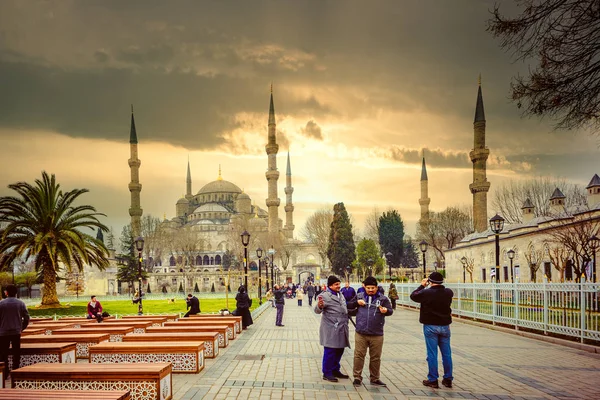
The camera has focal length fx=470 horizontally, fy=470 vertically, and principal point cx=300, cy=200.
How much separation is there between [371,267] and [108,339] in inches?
1905

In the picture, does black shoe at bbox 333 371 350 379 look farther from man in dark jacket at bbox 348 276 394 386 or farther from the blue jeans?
the blue jeans

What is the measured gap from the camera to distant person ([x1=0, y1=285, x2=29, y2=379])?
718 cm

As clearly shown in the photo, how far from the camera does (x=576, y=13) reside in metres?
6.65

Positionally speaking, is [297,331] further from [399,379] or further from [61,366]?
[61,366]

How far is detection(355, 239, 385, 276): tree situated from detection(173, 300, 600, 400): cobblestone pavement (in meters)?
45.0

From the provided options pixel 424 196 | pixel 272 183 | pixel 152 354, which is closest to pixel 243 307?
pixel 152 354

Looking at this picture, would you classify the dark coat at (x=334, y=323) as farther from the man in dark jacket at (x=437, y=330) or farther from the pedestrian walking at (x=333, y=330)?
the man in dark jacket at (x=437, y=330)

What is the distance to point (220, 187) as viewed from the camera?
112750 mm

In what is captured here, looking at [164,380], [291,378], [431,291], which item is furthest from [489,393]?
[164,380]

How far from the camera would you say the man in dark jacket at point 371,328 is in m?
6.45

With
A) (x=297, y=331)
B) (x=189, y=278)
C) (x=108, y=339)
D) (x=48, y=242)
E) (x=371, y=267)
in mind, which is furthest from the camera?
(x=189, y=278)

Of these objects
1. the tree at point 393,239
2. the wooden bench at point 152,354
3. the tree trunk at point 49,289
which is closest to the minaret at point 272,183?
the tree at point 393,239

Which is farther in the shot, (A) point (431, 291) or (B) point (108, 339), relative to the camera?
(B) point (108, 339)

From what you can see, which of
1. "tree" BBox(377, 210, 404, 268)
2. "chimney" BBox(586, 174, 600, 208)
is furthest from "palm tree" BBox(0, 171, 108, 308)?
"tree" BBox(377, 210, 404, 268)
